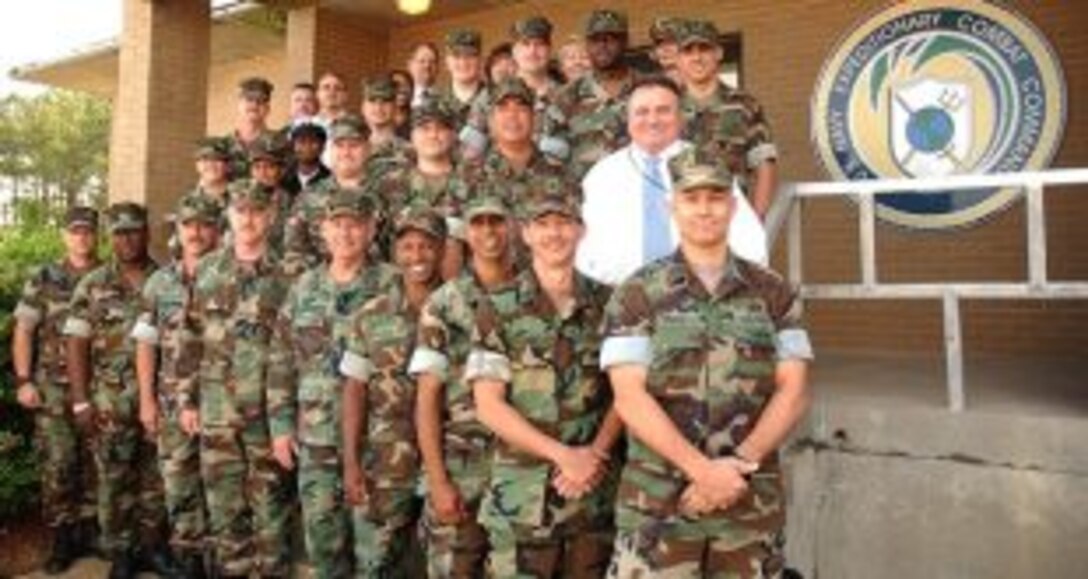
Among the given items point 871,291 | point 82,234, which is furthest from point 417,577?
point 82,234

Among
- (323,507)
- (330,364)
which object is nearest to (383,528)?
(323,507)

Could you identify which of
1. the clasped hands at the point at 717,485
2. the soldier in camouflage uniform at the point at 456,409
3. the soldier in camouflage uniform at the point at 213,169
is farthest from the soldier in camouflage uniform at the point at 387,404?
the soldier in camouflage uniform at the point at 213,169

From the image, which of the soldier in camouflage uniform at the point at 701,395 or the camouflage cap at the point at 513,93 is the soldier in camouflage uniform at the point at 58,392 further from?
the soldier in camouflage uniform at the point at 701,395

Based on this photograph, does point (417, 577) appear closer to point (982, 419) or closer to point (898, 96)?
point (982, 419)

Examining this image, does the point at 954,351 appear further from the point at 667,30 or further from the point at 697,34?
the point at 667,30

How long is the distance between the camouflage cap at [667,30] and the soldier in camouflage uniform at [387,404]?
1263 mm

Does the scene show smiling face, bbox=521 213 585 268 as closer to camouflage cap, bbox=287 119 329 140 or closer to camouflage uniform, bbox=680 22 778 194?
camouflage uniform, bbox=680 22 778 194

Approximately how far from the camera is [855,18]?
749 cm

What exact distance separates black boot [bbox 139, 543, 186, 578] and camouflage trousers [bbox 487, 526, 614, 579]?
271 centimetres

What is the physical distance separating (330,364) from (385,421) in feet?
1.41

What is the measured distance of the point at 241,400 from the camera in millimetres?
4758

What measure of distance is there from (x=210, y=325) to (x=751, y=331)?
2900 millimetres

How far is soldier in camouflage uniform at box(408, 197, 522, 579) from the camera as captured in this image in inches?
140

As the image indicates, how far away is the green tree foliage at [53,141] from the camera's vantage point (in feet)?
104
